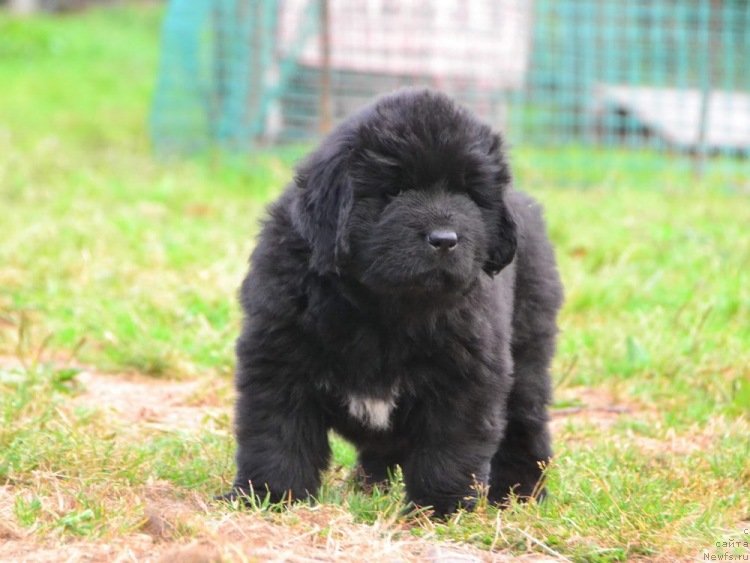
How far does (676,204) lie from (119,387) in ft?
16.0

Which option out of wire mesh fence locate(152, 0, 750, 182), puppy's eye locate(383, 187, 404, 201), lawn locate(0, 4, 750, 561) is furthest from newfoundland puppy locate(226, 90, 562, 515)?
wire mesh fence locate(152, 0, 750, 182)

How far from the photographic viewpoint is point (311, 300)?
3.23 metres

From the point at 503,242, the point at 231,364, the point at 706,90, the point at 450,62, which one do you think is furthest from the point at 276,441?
the point at 706,90

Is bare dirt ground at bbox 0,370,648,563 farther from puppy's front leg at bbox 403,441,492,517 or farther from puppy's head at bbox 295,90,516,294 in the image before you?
puppy's head at bbox 295,90,516,294

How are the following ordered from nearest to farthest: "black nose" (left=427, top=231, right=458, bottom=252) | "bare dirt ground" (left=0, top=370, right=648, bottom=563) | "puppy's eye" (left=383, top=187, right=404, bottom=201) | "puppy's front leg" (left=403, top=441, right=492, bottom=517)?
"bare dirt ground" (left=0, top=370, right=648, bottom=563) → "black nose" (left=427, top=231, right=458, bottom=252) → "puppy's eye" (left=383, top=187, right=404, bottom=201) → "puppy's front leg" (left=403, top=441, right=492, bottom=517)

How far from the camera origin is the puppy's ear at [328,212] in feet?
10.3

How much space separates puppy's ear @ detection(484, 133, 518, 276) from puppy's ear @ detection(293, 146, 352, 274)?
43cm

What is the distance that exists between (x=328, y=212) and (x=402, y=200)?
19 centimetres

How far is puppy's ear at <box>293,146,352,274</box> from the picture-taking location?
314 cm

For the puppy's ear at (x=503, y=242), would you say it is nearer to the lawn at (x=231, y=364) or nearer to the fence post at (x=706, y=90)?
the lawn at (x=231, y=364)

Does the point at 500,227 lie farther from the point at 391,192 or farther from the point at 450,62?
the point at 450,62

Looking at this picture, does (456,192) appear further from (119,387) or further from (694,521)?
(119,387)

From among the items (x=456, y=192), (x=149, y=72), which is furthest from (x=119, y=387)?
(x=149, y=72)

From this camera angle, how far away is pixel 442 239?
306 centimetres
